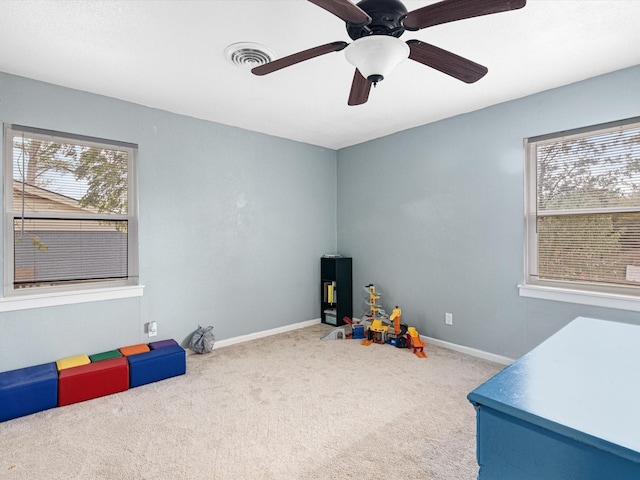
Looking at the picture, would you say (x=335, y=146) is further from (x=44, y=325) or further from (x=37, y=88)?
(x=44, y=325)

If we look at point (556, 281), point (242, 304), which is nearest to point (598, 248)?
point (556, 281)

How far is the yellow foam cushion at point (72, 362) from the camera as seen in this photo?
8.70ft

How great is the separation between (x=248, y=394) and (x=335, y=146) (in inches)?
131

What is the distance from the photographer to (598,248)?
2723 millimetres

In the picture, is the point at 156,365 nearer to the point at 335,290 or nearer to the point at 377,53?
the point at 335,290

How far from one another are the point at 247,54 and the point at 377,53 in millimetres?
1163

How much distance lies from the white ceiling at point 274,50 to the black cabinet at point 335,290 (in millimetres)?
1953

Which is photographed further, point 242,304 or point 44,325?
point 242,304

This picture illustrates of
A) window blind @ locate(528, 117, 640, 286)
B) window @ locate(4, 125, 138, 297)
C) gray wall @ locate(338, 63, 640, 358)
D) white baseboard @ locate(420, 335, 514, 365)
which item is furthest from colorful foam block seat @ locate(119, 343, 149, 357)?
window blind @ locate(528, 117, 640, 286)

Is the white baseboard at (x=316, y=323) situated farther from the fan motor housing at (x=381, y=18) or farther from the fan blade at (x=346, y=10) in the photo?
the fan blade at (x=346, y=10)

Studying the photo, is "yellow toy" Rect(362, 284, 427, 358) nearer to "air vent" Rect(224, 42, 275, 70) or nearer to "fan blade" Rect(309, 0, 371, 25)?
"air vent" Rect(224, 42, 275, 70)

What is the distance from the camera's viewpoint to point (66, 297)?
2.82 metres

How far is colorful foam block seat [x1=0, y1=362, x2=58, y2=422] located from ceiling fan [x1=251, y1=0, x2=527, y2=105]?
103 inches

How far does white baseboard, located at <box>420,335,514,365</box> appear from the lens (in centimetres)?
319
